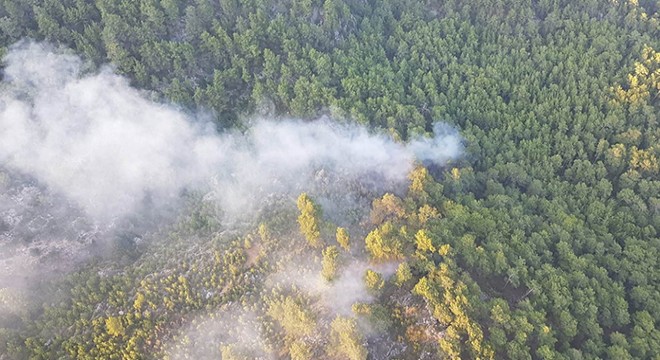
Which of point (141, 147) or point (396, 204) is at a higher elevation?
point (141, 147)

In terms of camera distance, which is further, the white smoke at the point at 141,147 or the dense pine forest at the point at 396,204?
the white smoke at the point at 141,147

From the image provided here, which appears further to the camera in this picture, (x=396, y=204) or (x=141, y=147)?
(x=141, y=147)

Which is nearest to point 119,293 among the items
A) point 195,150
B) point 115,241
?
point 115,241

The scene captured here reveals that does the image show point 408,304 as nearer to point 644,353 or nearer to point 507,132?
point 644,353

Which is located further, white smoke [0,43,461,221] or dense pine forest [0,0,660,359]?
white smoke [0,43,461,221]
